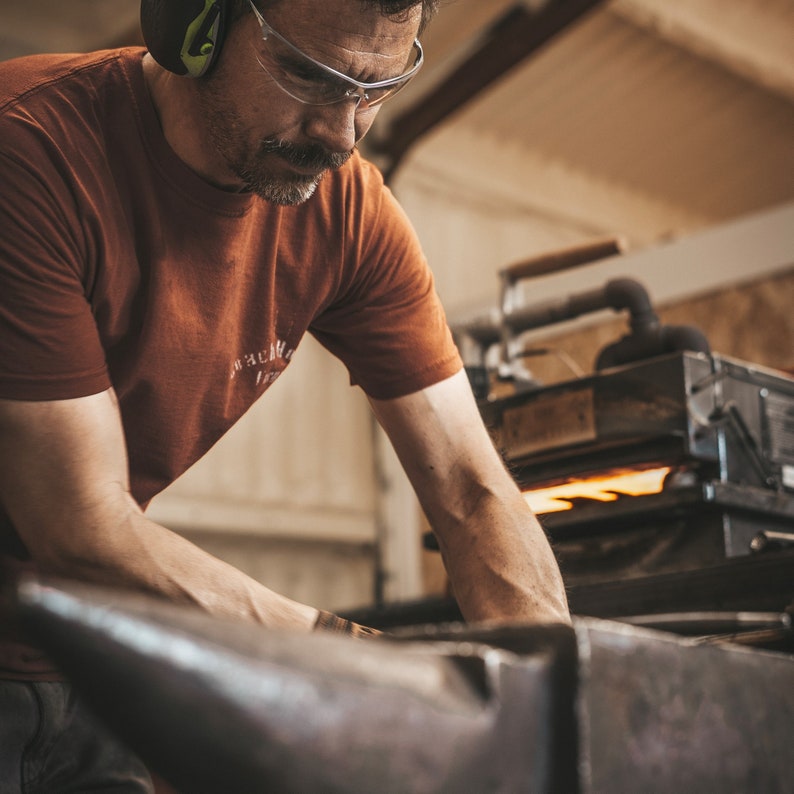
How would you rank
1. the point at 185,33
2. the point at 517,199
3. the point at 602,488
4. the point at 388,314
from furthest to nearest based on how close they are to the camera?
the point at 517,199 < the point at 602,488 < the point at 388,314 < the point at 185,33

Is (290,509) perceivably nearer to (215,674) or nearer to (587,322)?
(587,322)

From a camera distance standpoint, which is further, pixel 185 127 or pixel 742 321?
pixel 742 321

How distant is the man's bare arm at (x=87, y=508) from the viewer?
2.66 feet

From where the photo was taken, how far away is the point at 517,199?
635cm

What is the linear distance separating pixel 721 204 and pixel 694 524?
6.47 metres

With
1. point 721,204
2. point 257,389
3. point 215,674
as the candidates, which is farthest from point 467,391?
point 721,204

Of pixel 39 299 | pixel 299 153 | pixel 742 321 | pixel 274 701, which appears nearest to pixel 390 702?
pixel 274 701

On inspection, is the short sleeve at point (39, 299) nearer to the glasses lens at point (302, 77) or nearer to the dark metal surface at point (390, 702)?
the glasses lens at point (302, 77)

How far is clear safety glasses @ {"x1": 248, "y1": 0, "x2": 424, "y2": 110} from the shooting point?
968mm

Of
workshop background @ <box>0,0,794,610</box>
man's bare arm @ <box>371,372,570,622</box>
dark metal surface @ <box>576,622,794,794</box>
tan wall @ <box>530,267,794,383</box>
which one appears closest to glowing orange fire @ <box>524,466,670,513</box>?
man's bare arm @ <box>371,372,570,622</box>

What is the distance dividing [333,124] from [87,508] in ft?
1.47

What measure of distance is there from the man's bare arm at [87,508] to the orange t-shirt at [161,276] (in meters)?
0.03

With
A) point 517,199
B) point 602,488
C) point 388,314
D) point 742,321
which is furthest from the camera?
point 517,199

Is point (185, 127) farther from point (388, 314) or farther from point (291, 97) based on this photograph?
point (388, 314)
